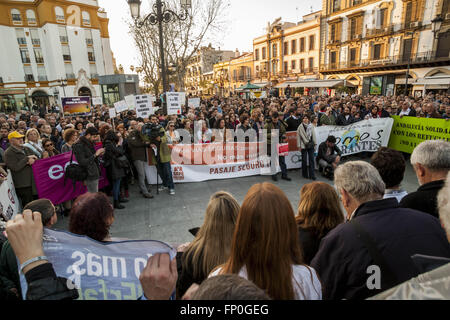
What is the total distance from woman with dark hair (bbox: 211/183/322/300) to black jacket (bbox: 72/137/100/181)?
179 inches

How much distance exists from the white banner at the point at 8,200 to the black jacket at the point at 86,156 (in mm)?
1174

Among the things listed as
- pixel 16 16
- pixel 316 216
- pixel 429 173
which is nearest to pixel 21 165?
pixel 316 216

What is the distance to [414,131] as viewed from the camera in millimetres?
8281

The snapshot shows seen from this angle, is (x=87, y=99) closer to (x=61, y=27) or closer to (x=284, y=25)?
(x=61, y=27)

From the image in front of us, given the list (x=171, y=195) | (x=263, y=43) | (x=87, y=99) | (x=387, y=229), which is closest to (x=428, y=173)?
(x=387, y=229)

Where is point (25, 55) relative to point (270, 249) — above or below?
above

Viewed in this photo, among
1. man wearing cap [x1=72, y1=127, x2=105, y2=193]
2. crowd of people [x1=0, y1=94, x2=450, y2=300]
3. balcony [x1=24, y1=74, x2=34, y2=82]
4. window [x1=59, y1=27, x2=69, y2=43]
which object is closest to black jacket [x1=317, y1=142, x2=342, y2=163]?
crowd of people [x1=0, y1=94, x2=450, y2=300]

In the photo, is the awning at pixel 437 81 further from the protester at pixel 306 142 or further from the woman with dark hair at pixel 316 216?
the woman with dark hair at pixel 316 216

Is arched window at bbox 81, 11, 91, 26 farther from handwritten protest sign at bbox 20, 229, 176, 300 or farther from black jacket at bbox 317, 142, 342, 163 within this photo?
handwritten protest sign at bbox 20, 229, 176, 300

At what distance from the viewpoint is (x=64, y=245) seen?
1.77 meters

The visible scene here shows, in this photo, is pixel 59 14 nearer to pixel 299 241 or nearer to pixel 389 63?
pixel 389 63

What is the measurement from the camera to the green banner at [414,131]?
24.5 feet

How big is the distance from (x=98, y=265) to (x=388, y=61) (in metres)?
37.3

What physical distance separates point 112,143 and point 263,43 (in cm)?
5062
